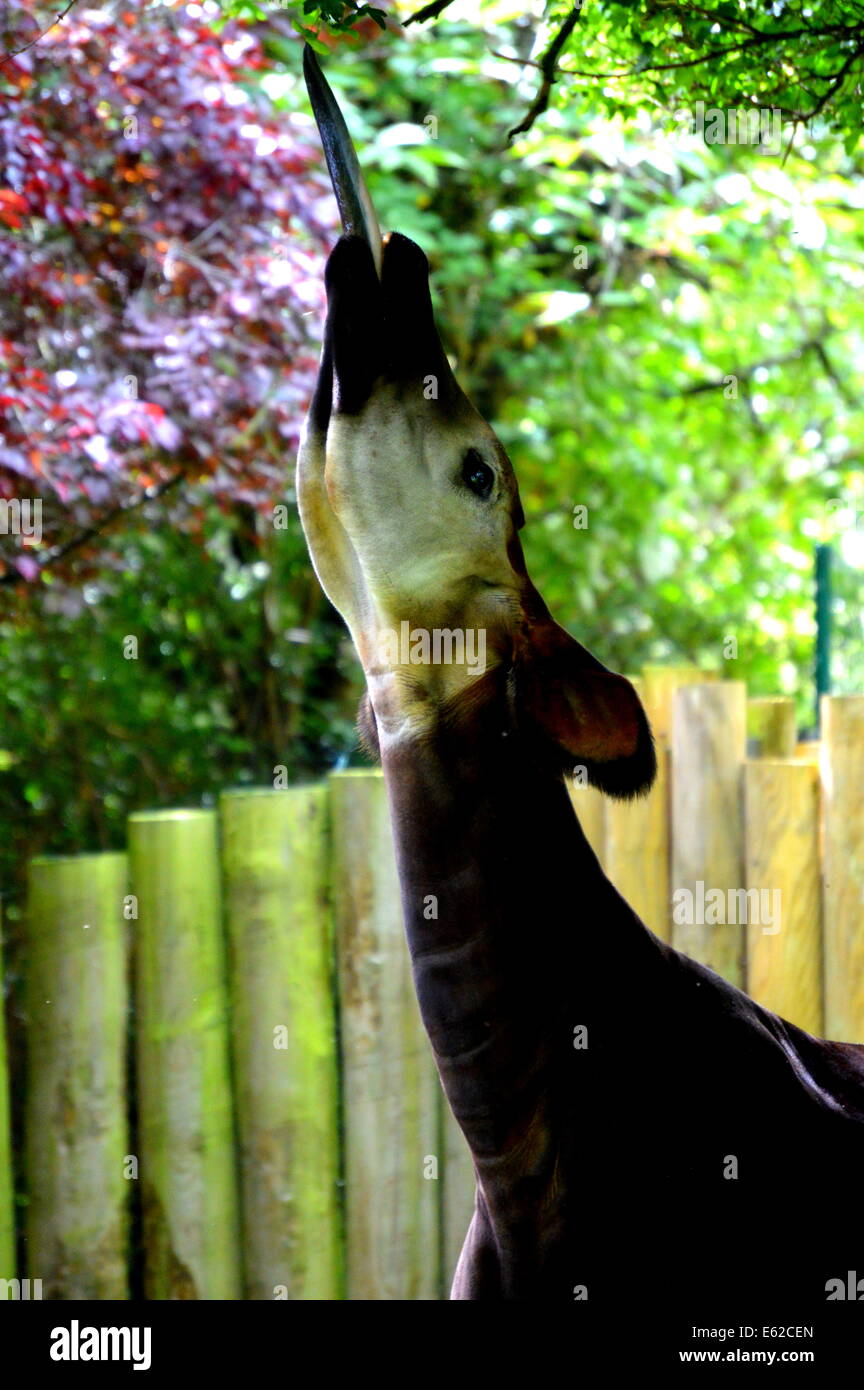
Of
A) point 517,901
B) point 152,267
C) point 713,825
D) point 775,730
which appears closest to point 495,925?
point 517,901

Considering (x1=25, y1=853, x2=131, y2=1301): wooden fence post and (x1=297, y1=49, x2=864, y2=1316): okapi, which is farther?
(x1=25, y1=853, x2=131, y2=1301): wooden fence post

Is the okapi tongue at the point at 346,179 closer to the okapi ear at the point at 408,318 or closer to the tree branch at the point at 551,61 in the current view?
the okapi ear at the point at 408,318

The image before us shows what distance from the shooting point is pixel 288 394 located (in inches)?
143

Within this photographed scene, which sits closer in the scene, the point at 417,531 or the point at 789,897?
the point at 417,531

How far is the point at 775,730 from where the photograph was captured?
14.2 feet

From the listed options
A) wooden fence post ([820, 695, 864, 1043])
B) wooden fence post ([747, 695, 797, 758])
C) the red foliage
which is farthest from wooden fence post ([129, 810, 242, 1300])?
wooden fence post ([747, 695, 797, 758])

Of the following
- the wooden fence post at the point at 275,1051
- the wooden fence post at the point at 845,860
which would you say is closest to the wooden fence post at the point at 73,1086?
the wooden fence post at the point at 275,1051

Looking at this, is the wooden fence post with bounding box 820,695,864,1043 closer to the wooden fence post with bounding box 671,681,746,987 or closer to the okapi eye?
the wooden fence post with bounding box 671,681,746,987

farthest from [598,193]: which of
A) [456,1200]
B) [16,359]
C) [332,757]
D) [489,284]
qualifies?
[456,1200]

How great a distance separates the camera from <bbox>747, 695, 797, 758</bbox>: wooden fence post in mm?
4312

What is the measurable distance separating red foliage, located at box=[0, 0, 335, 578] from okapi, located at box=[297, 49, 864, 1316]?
1476 mm

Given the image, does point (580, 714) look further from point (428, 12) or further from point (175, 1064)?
point (175, 1064)

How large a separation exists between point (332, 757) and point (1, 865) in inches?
60.0

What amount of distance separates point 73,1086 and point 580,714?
1.62m
